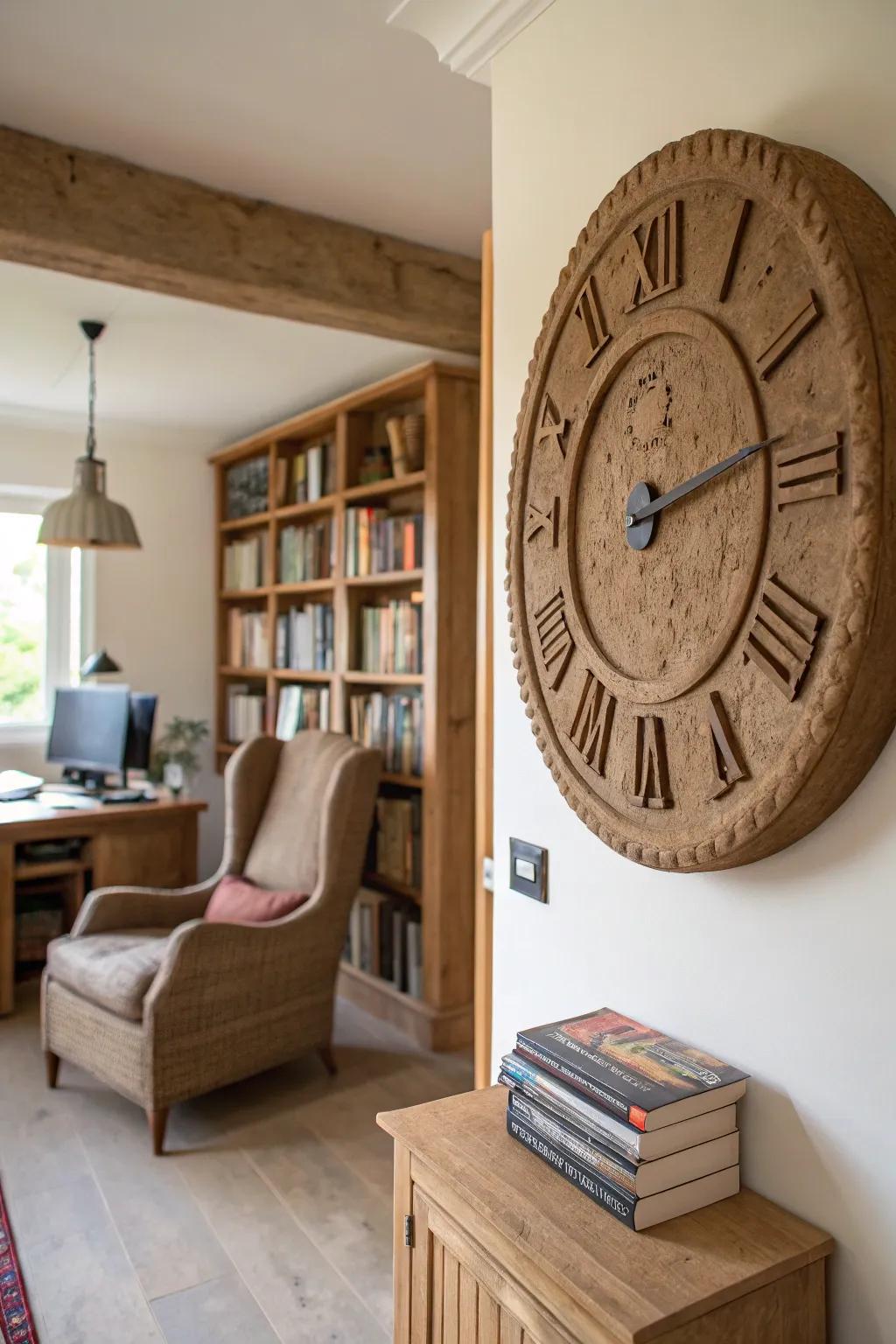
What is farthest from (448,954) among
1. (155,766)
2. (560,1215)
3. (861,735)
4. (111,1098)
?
(861,735)

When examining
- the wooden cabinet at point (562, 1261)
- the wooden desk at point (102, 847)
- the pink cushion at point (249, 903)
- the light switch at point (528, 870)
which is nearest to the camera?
the wooden cabinet at point (562, 1261)

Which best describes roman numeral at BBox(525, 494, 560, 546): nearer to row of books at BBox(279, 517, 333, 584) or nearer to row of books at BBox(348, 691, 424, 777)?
row of books at BBox(348, 691, 424, 777)

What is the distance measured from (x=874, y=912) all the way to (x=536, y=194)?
126 centimetres

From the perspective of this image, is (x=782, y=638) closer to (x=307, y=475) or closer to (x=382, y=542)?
(x=382, y=542)

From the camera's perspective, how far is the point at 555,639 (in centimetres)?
153

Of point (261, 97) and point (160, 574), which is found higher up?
point (261, 97)

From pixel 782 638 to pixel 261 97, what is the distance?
5.65ft

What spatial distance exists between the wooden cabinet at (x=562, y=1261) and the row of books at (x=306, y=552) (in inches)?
125

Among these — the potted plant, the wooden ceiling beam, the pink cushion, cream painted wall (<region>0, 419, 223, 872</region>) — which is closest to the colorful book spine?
the pink cushion

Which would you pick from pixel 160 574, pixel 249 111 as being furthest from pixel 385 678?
pixel 249 111

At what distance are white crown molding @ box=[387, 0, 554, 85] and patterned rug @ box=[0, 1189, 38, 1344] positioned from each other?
2.60m

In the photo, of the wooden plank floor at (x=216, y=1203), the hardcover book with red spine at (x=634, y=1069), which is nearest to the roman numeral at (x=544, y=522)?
the hardcover book with red spine at (x=634, y=1069)

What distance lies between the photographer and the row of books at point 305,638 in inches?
167

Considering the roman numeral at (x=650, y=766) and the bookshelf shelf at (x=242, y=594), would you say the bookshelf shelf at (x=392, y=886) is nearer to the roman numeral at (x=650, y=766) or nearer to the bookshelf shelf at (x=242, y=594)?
the bookshelf shelf at (x=242, y=594)
